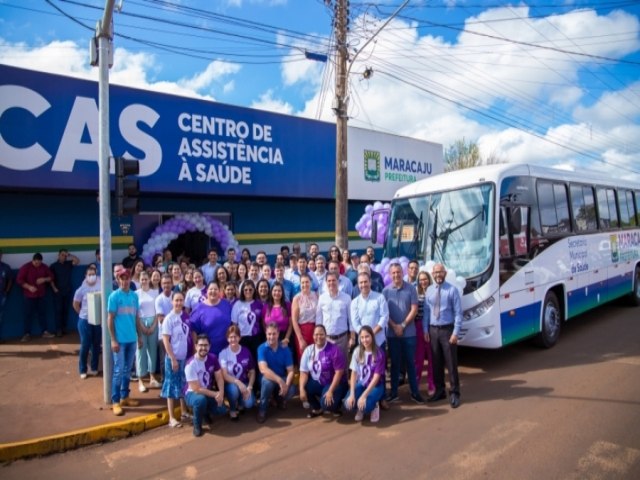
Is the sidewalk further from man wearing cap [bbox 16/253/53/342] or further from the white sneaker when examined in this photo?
the white sneaker

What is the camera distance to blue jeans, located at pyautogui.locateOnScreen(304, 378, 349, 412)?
564 centimetres

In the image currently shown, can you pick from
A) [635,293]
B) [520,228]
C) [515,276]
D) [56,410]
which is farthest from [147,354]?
[635,293]

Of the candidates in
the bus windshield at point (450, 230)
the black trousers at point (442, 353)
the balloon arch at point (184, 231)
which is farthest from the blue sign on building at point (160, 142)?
the black trousers at point (442, 353)

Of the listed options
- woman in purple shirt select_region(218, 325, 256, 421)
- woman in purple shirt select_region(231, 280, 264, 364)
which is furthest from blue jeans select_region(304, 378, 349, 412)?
woman in purple shirt select_region(231, 280, 264, 364)

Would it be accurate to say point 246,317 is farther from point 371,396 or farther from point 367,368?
point 371,396

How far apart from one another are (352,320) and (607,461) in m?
3.02

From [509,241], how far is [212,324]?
15.2ft

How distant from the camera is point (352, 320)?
6.10 meters

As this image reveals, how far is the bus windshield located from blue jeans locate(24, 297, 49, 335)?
710 cm

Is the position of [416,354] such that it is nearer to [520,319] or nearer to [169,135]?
[520,319]

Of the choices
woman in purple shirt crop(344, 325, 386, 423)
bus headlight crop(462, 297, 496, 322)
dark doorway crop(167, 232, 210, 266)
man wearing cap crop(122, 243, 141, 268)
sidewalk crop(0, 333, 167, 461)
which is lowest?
sidewalk crop(0, 333, 167, 461)

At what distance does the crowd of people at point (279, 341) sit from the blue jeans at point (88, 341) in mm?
32

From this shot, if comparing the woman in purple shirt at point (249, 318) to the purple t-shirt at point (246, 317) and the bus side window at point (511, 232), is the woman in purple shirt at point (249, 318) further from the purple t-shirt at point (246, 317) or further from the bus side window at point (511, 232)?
the bus side window at point (511, 232)

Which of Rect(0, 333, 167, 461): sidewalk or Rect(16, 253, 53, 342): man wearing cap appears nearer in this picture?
Rect(0, 333, 167, 461): sidewalk
